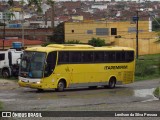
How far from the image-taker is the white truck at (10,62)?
144 ft

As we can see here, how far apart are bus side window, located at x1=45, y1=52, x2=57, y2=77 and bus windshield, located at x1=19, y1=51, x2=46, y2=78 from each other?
1.05ft

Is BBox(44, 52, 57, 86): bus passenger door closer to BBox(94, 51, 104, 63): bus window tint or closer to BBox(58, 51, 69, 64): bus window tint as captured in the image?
BBox(58, 51, 69, 64): bus window tint

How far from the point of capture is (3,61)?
44.8 meters

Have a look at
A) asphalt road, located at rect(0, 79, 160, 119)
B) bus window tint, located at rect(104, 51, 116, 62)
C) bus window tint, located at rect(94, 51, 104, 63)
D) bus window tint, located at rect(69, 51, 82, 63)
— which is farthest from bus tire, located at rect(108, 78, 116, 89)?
bus window tint, located at rect(69, 51, 82, 63)

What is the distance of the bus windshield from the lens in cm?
3123

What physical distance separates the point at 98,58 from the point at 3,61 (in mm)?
12757

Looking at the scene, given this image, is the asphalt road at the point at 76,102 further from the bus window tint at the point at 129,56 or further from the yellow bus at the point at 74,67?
the bus window tint at the point at 129,56

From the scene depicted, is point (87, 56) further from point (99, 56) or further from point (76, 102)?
point (76, 102)

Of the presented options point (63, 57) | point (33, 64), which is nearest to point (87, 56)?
point (63, 57)

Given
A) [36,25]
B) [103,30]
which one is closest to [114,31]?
[103,30]

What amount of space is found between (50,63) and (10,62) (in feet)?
44.7

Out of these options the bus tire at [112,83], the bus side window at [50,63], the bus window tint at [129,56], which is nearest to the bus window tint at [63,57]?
the bus side window at [50,63]

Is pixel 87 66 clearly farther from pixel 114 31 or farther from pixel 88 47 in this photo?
pixel 114 31

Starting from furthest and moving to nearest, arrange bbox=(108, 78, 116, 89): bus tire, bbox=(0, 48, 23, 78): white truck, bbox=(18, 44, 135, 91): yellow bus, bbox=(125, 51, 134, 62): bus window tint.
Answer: bbox=(0, 48, 23, 78): white truck
bbox=(125, 51, 134, 62): bus window tint
bbox=(108, 78, 116, 89): bus tire
bbox=(18, 44, 135, 91): yellow bus
